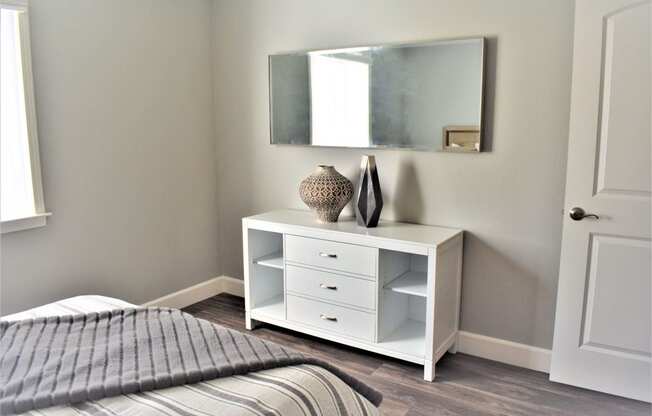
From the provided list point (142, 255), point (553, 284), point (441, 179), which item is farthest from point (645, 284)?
point (142, 255)

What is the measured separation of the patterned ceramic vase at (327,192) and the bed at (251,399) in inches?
57.6

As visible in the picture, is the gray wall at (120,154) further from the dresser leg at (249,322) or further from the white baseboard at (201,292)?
the dresser leg at (249,322)

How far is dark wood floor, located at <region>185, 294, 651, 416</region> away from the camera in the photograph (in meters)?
2.51

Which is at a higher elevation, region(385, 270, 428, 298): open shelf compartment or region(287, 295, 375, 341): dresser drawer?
region(385, 270, 428, 298): open shelf compartment

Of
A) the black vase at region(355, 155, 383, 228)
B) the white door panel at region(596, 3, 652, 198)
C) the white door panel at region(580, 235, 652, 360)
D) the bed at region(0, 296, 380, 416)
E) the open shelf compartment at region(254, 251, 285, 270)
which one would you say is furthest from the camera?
the open shelf compartment at region(254, 251, 285, 270)

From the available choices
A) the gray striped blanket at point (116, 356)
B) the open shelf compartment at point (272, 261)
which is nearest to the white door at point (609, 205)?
the gray striped blanket at point (116, 356)

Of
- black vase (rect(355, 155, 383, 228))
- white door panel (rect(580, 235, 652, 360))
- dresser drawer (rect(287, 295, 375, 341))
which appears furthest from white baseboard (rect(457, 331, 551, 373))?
black vase (rect(355, 155, 383, 228))

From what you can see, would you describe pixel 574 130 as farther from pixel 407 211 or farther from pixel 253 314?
pixel 253 314

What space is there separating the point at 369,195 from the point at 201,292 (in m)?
1.62

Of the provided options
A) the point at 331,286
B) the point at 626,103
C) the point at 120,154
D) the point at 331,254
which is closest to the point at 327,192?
the point at 331,254

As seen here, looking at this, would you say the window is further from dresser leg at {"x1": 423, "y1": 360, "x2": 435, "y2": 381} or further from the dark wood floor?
dresser leg at {"x1": 423, "y1": 360, "x2": 435, "y2": 381}

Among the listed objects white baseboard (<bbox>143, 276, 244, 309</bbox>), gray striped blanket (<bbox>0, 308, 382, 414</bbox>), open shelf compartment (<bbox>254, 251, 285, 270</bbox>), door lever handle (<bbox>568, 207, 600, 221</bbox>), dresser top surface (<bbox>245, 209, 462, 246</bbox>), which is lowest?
white baseboard (<bbox>143, 276, 244, 309</bbox>)

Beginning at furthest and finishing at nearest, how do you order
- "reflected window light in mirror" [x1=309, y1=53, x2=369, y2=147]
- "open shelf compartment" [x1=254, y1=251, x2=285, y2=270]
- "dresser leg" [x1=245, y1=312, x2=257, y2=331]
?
"dresser leg" [x1=245, y1=312, x2=257, y2=331], "open shelf compartment" [x1=254, y1=251, x2=285, y2=270], "reflected window light in mirror" [x1=309, y1=53, x2=369, y2=147]

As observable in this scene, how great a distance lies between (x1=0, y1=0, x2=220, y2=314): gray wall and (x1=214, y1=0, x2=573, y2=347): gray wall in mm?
688
